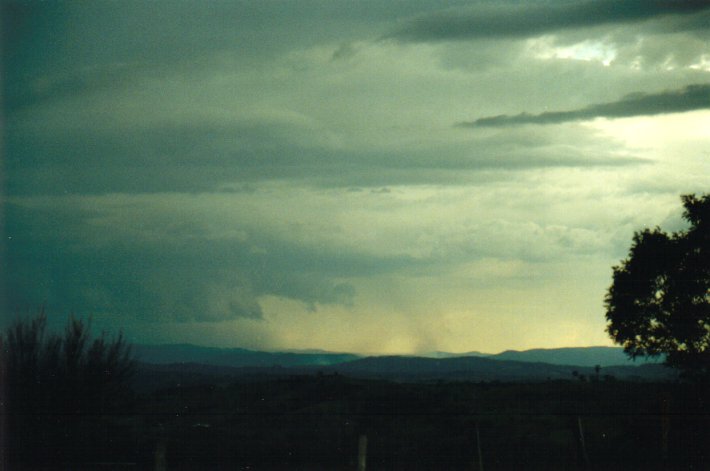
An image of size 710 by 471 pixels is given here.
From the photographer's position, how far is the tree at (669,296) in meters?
38.6

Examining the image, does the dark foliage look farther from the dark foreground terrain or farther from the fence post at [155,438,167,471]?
the fence post at [155,438,167,471]

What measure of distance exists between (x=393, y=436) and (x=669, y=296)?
1557cm

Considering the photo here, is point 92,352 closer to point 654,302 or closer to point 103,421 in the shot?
Answer: point 103,421

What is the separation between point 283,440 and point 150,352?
162301mm

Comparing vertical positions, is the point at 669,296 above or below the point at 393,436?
above

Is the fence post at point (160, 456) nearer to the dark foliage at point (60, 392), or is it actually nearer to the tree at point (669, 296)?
the dark foliage at point (60, 392)

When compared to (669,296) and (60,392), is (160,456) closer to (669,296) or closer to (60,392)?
(60,392)

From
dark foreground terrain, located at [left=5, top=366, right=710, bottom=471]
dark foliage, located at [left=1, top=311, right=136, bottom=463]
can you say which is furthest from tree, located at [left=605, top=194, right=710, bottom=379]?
dark foliage, located at [left=1, top=311, right=136, bottom=463]

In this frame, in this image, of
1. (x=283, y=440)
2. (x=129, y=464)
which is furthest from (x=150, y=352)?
(x=129, y=464)

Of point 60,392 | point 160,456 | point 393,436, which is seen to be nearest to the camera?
point 160,456

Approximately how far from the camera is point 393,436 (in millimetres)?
39344

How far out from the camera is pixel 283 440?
37031mm

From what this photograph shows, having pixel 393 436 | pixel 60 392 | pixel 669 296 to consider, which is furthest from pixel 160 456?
pixel 669 296

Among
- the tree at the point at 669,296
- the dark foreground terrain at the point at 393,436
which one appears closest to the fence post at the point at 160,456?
the dark foreground terrain at the point at 393,436
